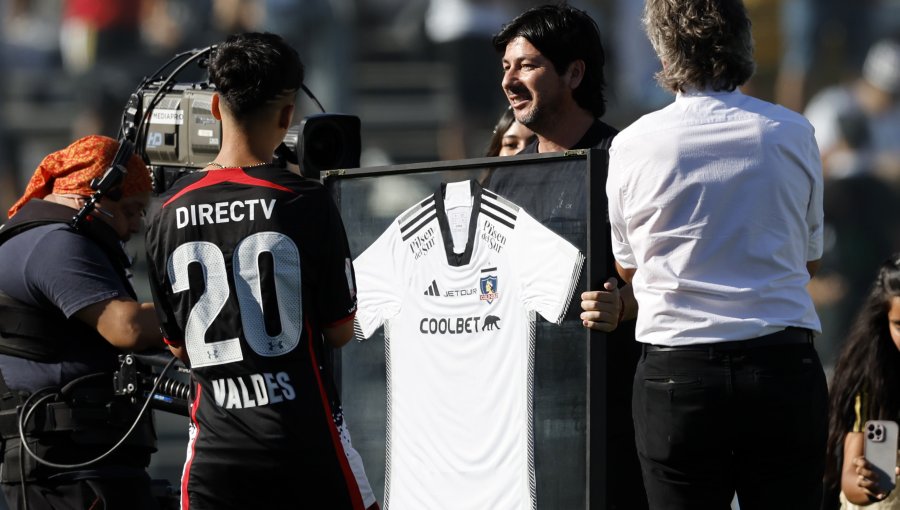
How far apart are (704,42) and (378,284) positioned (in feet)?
4.21

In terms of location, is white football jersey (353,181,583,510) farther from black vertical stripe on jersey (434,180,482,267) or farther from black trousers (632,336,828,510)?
black trousers (632,336,828,510)

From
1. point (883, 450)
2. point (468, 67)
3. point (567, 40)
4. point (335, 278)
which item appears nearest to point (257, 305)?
point (335, 278)

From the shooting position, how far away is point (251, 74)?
9.70 feet

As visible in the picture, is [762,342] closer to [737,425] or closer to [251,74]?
[737,425]

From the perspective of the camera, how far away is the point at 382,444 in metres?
3.72

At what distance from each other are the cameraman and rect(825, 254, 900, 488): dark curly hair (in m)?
2.02

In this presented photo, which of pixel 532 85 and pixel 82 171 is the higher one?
pixel 532 85

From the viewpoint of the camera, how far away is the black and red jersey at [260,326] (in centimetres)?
289

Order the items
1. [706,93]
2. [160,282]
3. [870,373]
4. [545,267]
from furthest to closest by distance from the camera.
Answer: [870,373], [545,267], [160,282], [706,93]

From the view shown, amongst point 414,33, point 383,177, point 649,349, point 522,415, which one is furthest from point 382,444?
point 414,33

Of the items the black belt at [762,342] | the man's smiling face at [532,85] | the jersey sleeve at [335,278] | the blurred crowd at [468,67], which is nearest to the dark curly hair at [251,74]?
the jersey sleeve at [335,278]

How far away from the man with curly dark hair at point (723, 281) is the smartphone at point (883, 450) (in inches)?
37.7

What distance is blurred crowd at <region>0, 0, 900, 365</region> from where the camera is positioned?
9.51m

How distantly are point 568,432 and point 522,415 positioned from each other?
0.14 m
